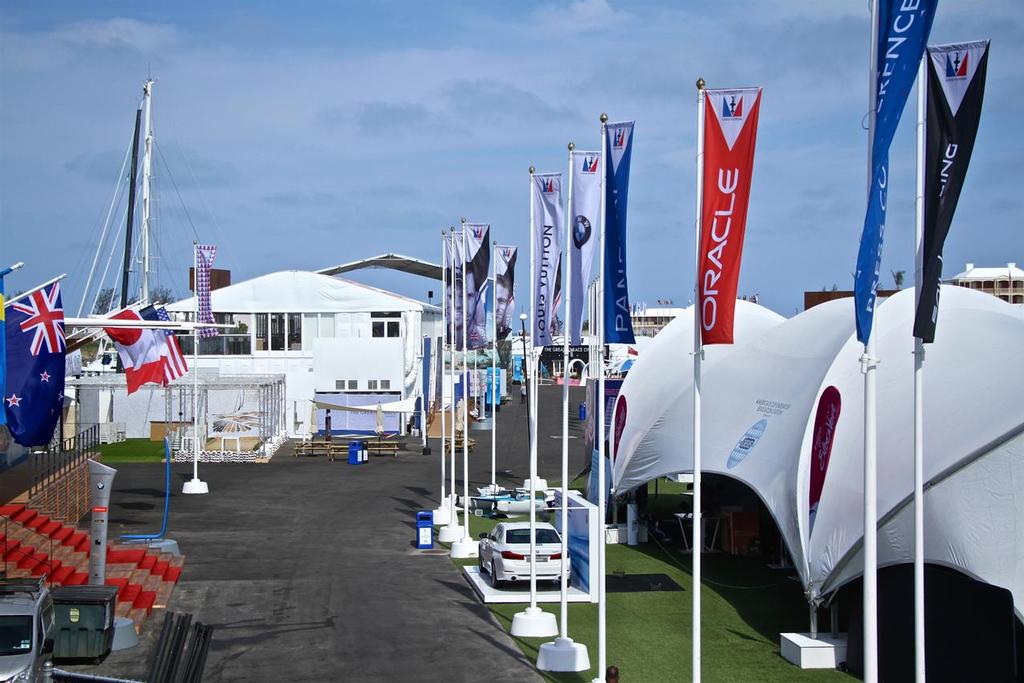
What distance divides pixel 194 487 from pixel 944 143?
32091mm

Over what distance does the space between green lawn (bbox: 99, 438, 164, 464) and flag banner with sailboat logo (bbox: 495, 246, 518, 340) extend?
24760 millimetres

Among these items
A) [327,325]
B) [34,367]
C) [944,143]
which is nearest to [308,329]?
[327,325]

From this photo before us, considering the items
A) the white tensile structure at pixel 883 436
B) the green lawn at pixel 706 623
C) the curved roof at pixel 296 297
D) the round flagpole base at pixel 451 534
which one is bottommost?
the green lawn at pixel 706 623

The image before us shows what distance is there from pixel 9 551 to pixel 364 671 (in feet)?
28.0

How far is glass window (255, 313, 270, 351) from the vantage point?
6291 centimetres

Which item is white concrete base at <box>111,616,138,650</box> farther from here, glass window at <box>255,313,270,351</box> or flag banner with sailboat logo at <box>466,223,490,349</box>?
glass window at <box>255,313,270,351</box>

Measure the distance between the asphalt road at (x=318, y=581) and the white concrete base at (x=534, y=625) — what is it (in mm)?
280

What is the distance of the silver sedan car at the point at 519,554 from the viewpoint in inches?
875

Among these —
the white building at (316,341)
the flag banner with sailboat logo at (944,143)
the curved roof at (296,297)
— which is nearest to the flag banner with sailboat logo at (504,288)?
the flag banner with sailboat logo at (944,143)

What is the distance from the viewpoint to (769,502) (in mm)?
20797

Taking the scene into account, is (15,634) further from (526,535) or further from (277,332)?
(277,332)

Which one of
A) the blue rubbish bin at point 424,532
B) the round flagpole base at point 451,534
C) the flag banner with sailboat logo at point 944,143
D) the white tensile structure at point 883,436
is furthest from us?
the round flagpole base at point 451,534

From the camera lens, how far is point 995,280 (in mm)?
50688

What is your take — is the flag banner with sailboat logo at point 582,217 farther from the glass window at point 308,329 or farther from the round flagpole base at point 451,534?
the glass window at point 308,329
